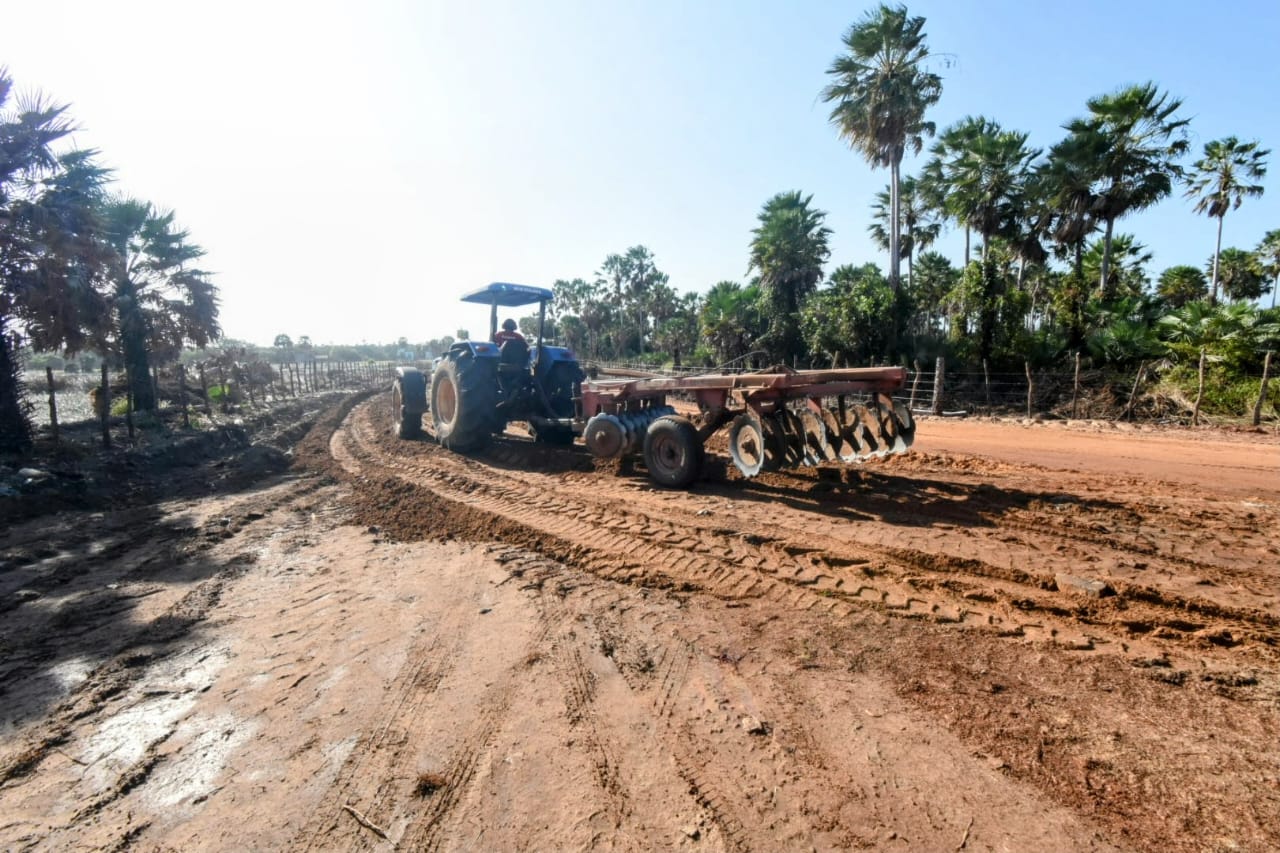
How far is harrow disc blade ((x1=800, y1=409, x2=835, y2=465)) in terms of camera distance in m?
5.92

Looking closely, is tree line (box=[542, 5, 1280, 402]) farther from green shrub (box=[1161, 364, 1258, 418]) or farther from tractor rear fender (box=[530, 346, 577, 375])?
tractor rear fender (box=[530, 346, 577, 375])

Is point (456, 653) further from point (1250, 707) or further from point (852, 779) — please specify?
point (1250, 707)

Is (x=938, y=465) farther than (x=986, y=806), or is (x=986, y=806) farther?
(x=938, y=465)

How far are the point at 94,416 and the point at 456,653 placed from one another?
→ 15355 mm

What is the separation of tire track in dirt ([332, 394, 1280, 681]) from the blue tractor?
2848mm

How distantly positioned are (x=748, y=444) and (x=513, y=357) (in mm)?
4153

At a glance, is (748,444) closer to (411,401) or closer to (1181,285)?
(411,401)

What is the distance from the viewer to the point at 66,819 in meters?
2.06

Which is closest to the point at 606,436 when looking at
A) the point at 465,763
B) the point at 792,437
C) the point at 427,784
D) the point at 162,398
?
the point at 792,437

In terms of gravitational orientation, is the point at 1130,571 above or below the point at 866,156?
below

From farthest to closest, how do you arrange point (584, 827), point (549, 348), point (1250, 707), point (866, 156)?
point (866, 156), point (549, 348), point (1250, 707), point (584, 827)

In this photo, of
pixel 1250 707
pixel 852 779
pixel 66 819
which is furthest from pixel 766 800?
pixel 66 819

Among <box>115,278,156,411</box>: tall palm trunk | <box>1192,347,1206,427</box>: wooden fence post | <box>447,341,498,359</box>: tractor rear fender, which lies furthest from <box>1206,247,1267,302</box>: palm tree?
<box>115,278,156,411</box>: tall palm trunk

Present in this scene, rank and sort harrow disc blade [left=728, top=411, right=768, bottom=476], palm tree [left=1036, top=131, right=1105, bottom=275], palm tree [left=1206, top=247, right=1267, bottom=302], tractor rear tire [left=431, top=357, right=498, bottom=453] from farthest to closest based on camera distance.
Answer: palm tree [left=1206, top=247, right=1267, bottom=302], palm tree [left=1036, top=131, right=1105, bottom=275], tractor rear tire [left=431, top=357, right=498, bottom=453], harrow disc blade [left=728, top=411, right=768, bottom=476]
